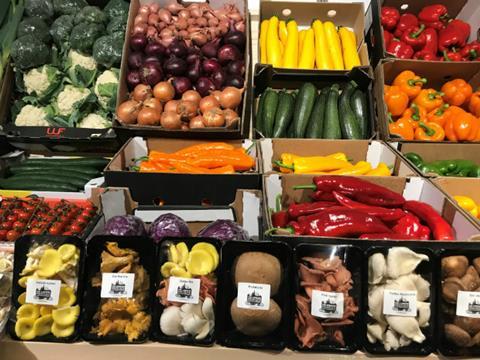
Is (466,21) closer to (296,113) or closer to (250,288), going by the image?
(296,113)

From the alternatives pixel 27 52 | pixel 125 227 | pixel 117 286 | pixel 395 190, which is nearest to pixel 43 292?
pixel 117 286

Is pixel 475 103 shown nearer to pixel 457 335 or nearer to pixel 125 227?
pixel 457 335

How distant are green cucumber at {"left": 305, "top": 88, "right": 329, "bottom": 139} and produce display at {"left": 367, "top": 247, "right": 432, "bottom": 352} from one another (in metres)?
1.15

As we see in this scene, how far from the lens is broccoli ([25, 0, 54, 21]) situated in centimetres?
260

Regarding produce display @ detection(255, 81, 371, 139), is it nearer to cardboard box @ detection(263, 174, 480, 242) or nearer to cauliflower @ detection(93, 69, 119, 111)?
cardboard box @ detection(263, 174, 480, 242)

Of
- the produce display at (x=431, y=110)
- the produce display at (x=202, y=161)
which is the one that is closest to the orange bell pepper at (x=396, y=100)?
the produce display at (x=431, y=110)

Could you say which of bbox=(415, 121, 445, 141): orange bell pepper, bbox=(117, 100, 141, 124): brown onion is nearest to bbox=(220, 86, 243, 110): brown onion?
bbox=(117, 100, 141, 124): brown onion

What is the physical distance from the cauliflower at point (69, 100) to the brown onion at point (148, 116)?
0.56 meters

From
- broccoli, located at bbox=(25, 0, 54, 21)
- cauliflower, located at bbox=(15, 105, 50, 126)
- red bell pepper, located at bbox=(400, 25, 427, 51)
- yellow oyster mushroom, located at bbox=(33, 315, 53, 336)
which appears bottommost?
yellow oyster mushroom, located at bbox=(33, 315, 53, 336)

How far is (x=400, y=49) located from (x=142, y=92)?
1845 mm

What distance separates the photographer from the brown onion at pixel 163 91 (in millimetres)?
2111

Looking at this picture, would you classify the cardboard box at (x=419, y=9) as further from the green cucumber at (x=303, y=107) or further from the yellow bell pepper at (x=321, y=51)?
the green cucumber at (x=303, y=107)

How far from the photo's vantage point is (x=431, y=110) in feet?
7.74

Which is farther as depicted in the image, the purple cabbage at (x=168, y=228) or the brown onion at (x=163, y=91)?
the brown onion at (x=163, y=91)
